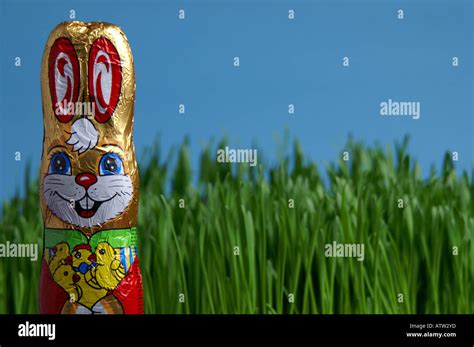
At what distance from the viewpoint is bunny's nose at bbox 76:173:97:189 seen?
133 inches

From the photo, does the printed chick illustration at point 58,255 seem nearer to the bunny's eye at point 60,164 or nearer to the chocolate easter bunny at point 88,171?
the chocolate easter bunny at point 88,171

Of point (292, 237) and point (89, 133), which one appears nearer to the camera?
point (89, 133)

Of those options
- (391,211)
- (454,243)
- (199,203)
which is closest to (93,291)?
(199,203)

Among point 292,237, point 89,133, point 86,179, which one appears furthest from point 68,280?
point 292,237

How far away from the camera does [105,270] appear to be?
3406mm

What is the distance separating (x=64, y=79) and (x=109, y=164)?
16.3 inches

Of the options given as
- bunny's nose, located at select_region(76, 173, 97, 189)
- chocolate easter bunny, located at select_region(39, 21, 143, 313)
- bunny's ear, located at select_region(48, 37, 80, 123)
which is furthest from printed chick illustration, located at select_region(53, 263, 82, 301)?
bunny's ear, located at select_region(48, 37, 80, 123)

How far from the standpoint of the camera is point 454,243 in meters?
3.98

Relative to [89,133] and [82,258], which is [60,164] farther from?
[82,258]

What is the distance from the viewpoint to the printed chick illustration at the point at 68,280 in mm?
3400

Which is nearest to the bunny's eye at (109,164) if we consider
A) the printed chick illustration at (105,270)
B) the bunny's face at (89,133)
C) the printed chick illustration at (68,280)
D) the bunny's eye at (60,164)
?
the bunny's face at (89,133)

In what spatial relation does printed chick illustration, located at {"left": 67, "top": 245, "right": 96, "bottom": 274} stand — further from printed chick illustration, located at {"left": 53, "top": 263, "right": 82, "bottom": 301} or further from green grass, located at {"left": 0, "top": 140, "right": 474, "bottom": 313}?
green grass, located at {"left": 0, "top": 140, "right": 474, "bottom": 313}
